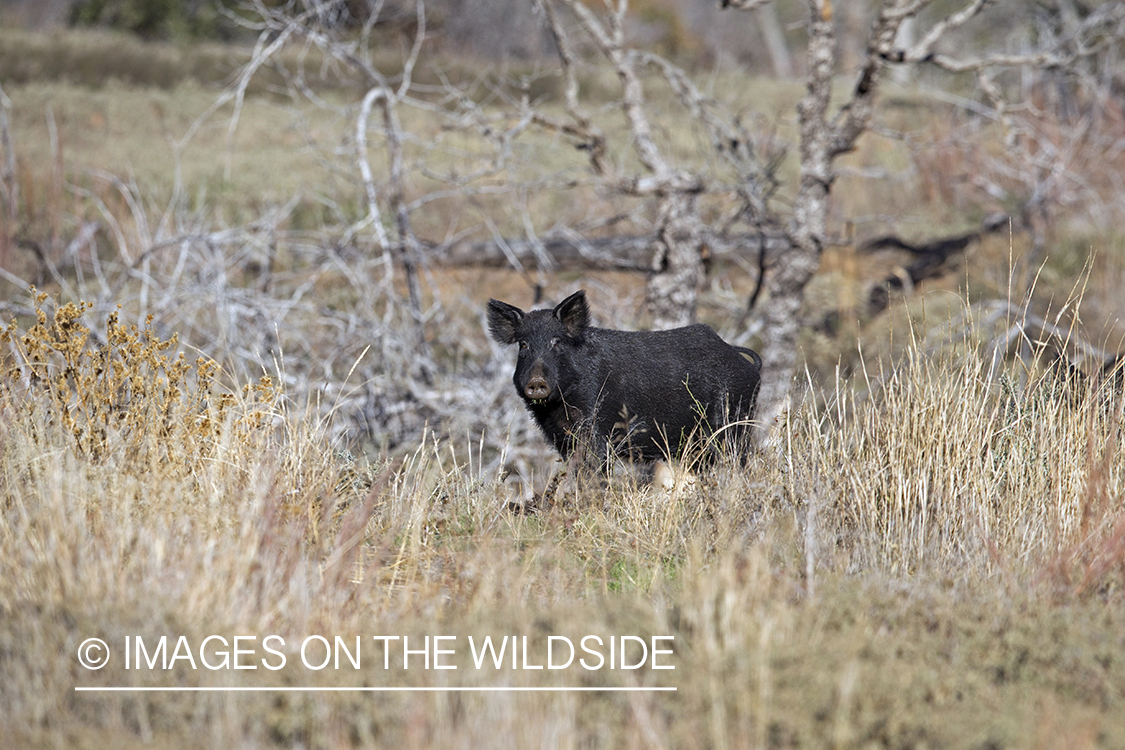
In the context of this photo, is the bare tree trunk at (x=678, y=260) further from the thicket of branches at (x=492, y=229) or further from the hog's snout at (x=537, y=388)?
the hog's snout at (x=537, y=388)

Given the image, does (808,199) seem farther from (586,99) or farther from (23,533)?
(586,99)

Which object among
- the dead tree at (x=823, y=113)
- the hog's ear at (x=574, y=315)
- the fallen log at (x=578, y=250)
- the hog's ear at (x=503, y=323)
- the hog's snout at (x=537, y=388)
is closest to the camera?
the hog's snout at (x=537, y=388)

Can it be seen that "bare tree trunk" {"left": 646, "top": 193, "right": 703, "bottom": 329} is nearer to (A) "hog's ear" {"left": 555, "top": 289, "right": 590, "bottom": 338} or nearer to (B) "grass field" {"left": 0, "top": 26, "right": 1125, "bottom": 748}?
(A) "hog's ear" {"left": 555, "top": 289, "right": 590, "bottom": 338}

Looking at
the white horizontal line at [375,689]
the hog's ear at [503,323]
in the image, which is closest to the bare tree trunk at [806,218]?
the hog's ear at [503,323]

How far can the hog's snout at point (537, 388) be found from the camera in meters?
5.02

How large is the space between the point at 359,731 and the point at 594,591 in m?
1.45

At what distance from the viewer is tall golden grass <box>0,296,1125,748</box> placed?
2893mm

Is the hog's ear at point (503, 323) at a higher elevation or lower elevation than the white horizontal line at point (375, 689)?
higher

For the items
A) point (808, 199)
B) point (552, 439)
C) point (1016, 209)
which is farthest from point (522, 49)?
point (552, 439)

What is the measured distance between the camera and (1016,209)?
15.5 metres

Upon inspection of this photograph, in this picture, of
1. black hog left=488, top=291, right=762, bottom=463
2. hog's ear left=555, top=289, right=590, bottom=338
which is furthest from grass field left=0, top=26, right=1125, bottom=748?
hog's ear left=555, top=289, right=590, bottom=338

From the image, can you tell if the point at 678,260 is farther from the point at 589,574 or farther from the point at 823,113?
the point at 589,574

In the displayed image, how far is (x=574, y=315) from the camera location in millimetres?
5410

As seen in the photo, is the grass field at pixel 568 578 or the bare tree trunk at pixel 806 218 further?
the bare tree trunk at pixel 806 218
